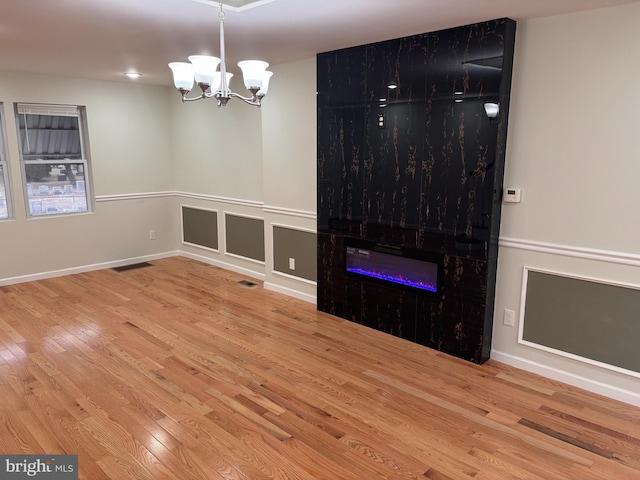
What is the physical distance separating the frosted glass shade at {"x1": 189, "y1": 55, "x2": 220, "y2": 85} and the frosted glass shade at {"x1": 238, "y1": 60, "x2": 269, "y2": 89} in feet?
0.57

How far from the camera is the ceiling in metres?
2.68

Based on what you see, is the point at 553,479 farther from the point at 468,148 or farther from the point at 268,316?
the point at 268,316

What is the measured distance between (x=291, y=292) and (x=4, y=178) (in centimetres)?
345

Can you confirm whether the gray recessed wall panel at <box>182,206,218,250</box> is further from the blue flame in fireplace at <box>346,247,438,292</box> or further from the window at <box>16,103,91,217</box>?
the blue flame in fireplace at <box>346,247,438,292</box>

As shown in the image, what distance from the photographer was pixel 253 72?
2455 mm

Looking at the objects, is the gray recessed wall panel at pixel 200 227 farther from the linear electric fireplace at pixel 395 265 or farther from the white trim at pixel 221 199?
the linear electric fireplace at pixel 395 265

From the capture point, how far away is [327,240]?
14.3 feet

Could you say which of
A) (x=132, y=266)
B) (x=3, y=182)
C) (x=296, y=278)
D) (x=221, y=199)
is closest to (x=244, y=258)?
(x=221, y=199)

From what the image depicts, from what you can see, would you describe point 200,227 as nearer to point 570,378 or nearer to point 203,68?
point 203,68

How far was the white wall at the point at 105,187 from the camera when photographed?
522 centimetres

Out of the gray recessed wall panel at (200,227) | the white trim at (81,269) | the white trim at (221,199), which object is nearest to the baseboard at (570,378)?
the white trim at (221,199)

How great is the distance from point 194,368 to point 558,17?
333 centimetres

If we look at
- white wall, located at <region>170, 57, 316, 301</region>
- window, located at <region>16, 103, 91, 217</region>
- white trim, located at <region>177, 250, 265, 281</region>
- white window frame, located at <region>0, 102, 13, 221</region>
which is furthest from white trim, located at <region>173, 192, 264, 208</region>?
white window frame, located at <region>0, 102, 13, 221</region>

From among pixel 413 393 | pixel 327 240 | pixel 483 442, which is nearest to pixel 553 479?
pixel 483 442
